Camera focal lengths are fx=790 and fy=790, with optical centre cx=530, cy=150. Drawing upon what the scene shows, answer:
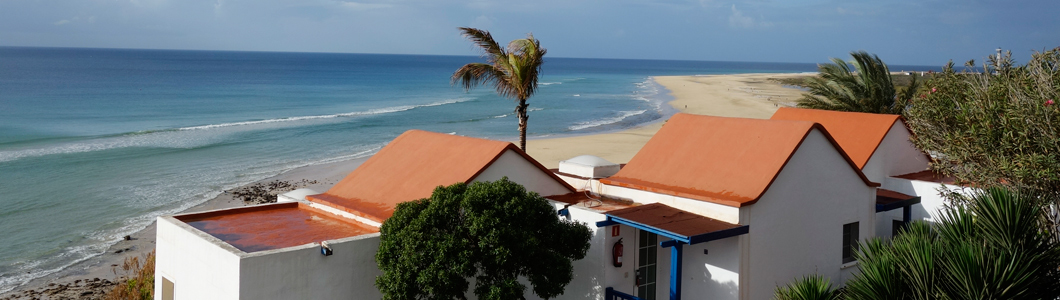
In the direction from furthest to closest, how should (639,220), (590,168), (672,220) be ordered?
(590,168)
(672,220)
(639,220)

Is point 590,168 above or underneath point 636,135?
above

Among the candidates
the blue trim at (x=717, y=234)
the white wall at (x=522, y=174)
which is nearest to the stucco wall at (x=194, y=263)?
the white wall at (x=522, y=174)

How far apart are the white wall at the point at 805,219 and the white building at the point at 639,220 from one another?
3 cm

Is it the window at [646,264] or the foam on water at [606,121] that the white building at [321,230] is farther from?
the foam on water at [606,121]

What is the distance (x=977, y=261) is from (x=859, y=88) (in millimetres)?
21869

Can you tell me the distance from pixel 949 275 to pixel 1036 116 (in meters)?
4.85

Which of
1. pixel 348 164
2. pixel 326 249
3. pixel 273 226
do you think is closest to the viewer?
pixel 326 249

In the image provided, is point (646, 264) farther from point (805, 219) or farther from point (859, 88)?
point (859, 88)

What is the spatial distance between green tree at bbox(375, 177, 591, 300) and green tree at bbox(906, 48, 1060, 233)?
680 centimetres

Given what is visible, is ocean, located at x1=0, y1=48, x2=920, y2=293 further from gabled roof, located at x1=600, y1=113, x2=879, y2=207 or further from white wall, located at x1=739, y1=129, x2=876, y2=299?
white wall, located at x1=739, y1=129, x2=876, y2=299

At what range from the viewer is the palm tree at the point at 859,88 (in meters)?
28.2

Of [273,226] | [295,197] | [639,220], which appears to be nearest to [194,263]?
[273,226]

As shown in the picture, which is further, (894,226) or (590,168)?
(894,226)

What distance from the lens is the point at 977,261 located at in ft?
27.1
